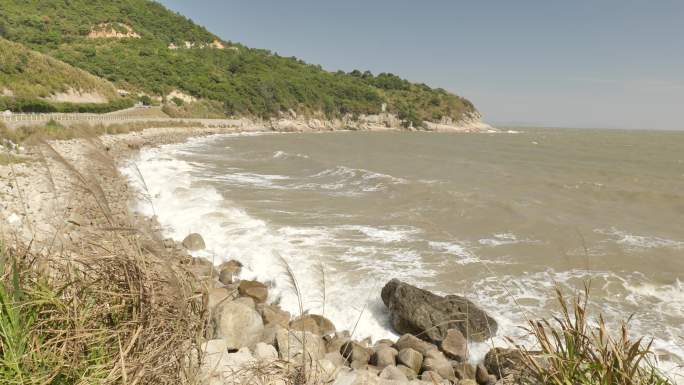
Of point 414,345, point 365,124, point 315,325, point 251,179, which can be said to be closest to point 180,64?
point 365,124

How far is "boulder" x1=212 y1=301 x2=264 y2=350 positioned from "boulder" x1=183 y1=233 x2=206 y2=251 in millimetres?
4950

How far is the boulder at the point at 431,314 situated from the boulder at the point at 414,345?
23 centimetres

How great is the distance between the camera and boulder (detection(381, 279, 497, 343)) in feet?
19.9

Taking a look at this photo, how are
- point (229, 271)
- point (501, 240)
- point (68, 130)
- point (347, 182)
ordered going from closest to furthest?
point (68, 130) < point (229, 271) < point (501, 240) < point (347, 182)

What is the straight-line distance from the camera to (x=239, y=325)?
4.62 metres

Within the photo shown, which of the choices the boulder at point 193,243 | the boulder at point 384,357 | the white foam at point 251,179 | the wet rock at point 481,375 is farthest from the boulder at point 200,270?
the white foam at point 251,179

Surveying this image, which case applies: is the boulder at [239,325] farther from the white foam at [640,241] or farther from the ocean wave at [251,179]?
the ocean wave at [251,179]

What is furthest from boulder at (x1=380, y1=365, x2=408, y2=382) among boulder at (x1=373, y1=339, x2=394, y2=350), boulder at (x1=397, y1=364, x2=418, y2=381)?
boulder at (x1=373, y1=339, x2=394, y2=350)

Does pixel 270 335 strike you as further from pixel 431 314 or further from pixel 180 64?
pixel 180 64

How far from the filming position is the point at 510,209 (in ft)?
48.2

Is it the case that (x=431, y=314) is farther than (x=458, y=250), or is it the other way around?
(x=458, y=250)

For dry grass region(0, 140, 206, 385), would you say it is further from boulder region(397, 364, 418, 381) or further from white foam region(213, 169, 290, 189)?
white foam region(213, 169, 290, 189)

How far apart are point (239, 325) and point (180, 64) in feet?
284

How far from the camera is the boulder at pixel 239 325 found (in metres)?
4.40
